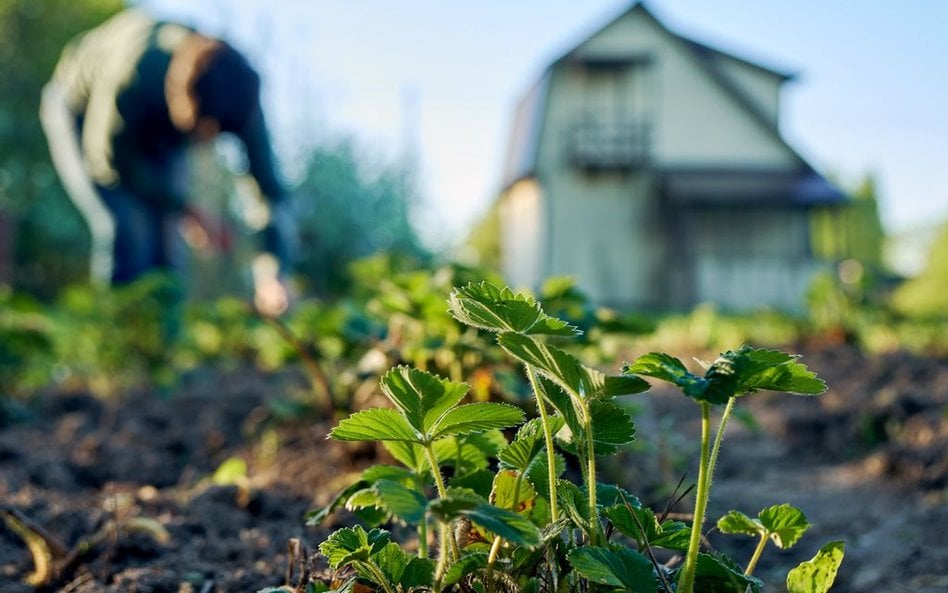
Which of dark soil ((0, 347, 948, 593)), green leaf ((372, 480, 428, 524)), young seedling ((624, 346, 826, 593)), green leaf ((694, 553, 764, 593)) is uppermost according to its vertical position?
young seedling ((624, 346, 826, 593))

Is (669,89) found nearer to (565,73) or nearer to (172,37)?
(565,73)

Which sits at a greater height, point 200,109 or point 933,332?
point 200,109

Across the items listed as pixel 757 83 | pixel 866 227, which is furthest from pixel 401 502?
pixel 866 227

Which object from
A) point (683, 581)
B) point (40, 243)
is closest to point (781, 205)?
point (683, 581)

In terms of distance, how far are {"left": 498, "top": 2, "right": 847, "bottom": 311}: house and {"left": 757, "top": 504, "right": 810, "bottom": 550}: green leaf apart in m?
15.2

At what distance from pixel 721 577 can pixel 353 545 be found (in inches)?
15.4

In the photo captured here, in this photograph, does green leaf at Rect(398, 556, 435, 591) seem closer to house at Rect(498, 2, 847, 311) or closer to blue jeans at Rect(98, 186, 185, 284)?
blue jeans at Rect(98, 186, 185, 284)

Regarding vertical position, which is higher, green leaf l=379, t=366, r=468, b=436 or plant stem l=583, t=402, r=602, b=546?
green leaf l=379, t=366, r=468, b=436

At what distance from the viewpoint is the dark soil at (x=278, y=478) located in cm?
136

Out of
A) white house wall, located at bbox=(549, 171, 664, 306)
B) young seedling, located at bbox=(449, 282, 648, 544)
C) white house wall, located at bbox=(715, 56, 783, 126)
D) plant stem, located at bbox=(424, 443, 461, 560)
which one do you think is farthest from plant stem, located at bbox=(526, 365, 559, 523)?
white house wall, located at bbox=(715, 56, 783, 126)

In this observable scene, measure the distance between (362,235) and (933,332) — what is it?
12.0 meters

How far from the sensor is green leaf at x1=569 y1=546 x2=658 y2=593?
0.75 meters

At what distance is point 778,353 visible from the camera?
0.73 metres

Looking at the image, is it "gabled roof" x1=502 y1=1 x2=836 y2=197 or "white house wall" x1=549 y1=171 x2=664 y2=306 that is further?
"white house wall" x1=549 y1=171 x2=664 y2=306
